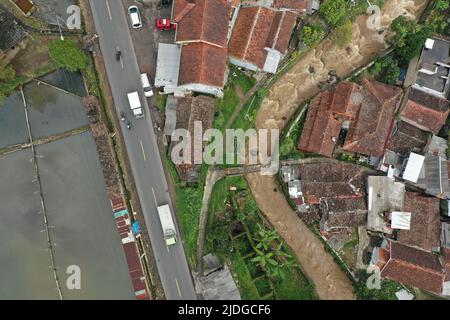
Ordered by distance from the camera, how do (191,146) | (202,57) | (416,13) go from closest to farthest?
(202,57) < (191,146) < (416,13)

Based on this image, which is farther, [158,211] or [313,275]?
[313,275]

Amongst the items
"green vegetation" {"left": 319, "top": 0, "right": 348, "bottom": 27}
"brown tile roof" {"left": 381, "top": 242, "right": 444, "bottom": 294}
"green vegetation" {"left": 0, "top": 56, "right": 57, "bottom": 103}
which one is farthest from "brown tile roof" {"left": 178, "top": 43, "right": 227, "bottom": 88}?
"brown tile roof" {"left": 381, "top": 242, "right": 444, "bottom": 294}

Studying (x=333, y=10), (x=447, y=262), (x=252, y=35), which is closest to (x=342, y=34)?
(x=333, y=10)

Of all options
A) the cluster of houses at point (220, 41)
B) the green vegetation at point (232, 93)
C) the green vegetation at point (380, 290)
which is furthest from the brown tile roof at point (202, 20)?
the green vegetation at point (380, 290)

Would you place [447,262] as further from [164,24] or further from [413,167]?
[164,24]

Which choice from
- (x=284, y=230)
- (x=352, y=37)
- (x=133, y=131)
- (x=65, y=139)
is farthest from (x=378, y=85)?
(x=65, y=139)

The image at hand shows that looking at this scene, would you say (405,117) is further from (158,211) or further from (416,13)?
(158,211)

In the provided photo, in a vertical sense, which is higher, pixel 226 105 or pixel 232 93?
pixel 232 93
